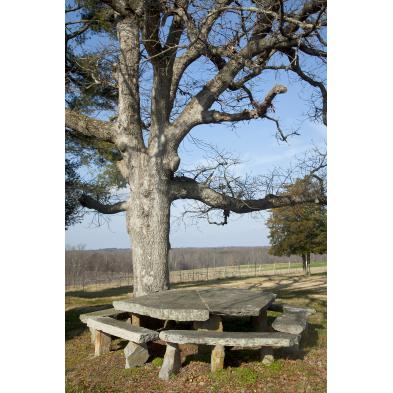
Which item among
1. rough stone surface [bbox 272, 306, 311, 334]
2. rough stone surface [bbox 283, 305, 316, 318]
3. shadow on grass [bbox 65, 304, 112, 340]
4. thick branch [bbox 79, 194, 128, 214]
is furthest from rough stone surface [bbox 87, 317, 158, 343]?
thick branch [bbox 79, 194, 128, 214]

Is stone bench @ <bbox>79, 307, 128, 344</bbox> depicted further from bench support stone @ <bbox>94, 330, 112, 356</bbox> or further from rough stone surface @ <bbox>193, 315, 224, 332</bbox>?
rough stone surface @ <bbox>193, 315, 224, 332</bbox>

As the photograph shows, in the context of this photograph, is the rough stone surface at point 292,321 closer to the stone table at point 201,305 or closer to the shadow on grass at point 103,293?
the stone table at point 201,305

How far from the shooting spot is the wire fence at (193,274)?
552 centimetres

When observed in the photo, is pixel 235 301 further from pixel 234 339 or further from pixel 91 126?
pixel 91 126

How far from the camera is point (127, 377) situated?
330 centimetres

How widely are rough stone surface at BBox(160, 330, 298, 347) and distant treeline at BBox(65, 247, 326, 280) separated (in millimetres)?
1818

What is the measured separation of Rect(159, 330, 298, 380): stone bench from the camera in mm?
3082

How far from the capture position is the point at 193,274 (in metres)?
7.50

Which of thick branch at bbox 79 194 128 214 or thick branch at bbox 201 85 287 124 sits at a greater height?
thick branch at bbox 201 85 287 124

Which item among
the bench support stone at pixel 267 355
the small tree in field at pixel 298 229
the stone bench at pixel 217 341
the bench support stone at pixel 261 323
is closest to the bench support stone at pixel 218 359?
the stone bench at pixel 217 341
